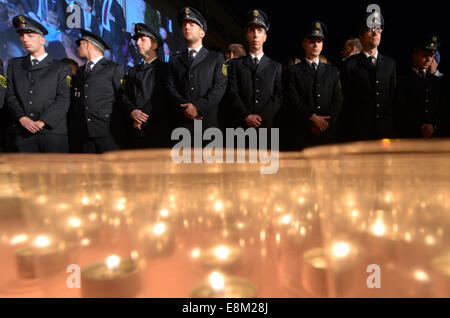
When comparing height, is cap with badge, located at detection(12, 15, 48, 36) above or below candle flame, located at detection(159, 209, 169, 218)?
above

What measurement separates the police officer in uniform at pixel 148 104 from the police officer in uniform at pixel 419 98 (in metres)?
1.63

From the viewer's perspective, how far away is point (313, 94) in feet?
5.81

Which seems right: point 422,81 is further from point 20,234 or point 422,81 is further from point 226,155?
point 20,234

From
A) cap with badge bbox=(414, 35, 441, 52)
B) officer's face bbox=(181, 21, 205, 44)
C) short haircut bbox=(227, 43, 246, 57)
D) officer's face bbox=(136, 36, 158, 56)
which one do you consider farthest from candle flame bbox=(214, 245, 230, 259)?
short haircut bbox=(227, 43, 246, 57)

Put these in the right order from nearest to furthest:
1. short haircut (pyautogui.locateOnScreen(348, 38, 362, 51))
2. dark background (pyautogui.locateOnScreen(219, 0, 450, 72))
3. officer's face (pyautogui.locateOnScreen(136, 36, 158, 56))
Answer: officer's face (pyautogui.locateOnScreen(136, 36, 158, 56)), short haircut (pyautogui.locateOnScreen(348, 38, 362, 51)), dark background (pyautogui.locateOnScreen(219, 0, 450, 72))

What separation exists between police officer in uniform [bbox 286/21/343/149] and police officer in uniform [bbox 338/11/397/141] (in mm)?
80

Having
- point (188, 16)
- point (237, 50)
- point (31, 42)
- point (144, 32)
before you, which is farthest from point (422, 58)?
point (31, 42)

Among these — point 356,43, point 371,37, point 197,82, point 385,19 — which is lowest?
point 197,82

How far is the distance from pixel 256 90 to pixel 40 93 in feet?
4.49

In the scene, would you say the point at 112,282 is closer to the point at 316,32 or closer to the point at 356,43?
the point at 316,32

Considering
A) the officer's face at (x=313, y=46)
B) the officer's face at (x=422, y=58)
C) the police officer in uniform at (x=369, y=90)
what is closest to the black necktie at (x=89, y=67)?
the officer's face at (x=313, y=46)

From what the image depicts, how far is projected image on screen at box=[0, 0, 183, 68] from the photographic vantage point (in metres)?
2.79

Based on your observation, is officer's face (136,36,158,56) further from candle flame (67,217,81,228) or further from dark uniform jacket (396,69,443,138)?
candle flame (67,217,81,228)
